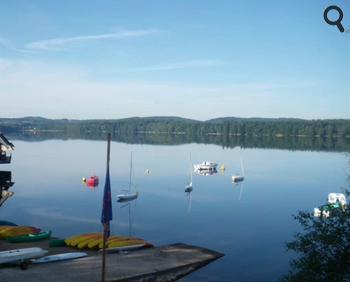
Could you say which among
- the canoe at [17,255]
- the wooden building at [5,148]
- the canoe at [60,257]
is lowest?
the canoe at [60,257]

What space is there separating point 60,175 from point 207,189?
30.5m

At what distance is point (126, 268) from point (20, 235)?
11705mm

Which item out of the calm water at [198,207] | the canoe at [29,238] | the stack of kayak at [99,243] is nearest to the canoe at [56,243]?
the stack of kayak at [99,243]

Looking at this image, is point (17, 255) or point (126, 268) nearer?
point (17, 255)

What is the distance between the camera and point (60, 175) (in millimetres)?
88688

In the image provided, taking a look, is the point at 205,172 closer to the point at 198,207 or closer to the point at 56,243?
the point at 198,207

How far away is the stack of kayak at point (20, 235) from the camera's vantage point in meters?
33.3

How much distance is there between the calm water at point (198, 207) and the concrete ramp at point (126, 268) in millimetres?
1301

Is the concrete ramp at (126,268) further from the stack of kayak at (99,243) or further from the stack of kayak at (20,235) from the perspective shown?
the stack of kayak at (20,235)

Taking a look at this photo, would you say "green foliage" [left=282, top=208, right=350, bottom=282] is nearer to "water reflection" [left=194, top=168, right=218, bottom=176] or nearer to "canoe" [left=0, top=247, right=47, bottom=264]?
"canoe" [left=0, top=247, right=47, bottom=264]

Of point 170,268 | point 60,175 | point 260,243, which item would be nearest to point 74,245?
point 170,268

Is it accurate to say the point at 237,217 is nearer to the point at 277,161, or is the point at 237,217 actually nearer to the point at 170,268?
the point at 170,268

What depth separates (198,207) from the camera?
57.0 m

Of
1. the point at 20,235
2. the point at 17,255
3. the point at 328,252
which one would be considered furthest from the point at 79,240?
the point at 328,252
